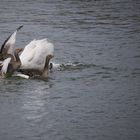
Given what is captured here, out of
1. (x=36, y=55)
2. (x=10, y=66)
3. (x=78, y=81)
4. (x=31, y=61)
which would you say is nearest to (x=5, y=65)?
(x=10, y=66)

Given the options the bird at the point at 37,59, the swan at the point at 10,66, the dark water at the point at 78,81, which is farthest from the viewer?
the bird at the point at 37,59

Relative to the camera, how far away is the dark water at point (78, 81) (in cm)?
1099

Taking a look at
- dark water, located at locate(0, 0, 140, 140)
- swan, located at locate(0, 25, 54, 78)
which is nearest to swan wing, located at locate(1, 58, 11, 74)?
swan, located at locate(0, 25, 54, 78)

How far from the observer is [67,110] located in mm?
11906

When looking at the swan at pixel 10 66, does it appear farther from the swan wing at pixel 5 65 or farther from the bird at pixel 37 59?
the bird at pixel 37 59

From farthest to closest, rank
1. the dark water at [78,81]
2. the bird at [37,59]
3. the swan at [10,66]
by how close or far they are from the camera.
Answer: the bird at [37,59] < the swan at [10,66] < the dark water at [78,81]

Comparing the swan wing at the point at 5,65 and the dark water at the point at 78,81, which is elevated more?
the swan wing at the point at 5,65

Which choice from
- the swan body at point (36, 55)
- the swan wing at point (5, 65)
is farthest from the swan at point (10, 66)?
the swan body at point (36, 55)

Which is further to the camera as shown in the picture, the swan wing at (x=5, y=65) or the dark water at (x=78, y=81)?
the swan wing at (x=5, y=65)

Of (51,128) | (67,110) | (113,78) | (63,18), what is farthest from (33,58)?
(63,18)

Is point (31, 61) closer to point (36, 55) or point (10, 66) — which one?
point (36, 55)

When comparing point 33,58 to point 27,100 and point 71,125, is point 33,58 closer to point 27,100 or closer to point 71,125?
point 27,100

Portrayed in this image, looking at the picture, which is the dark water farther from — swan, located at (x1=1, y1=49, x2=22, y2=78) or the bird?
the bird

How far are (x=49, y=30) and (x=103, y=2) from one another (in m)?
4.89
